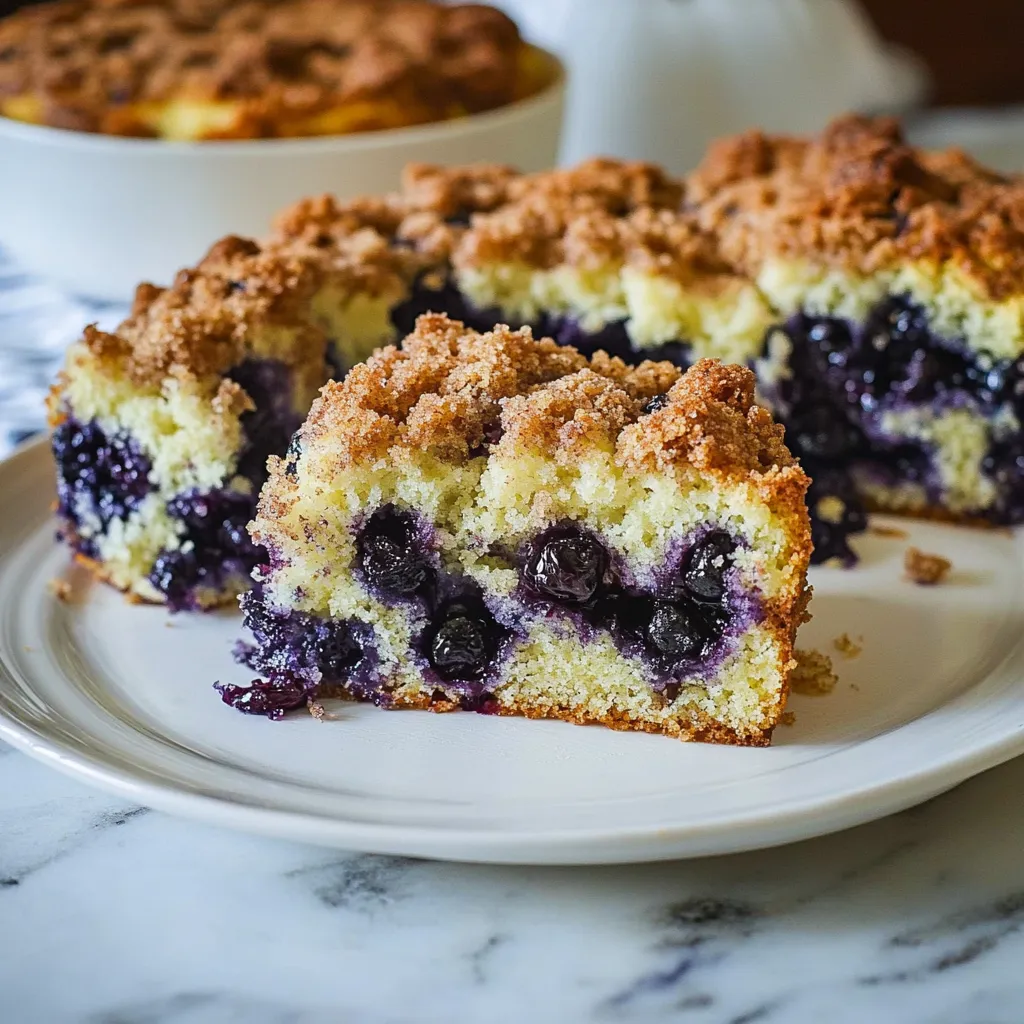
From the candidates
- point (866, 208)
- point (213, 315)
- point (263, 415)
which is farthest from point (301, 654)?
point (866, 208)

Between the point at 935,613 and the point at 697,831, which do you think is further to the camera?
the point at 935,613

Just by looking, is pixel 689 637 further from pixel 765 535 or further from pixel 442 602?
pixel 442 602

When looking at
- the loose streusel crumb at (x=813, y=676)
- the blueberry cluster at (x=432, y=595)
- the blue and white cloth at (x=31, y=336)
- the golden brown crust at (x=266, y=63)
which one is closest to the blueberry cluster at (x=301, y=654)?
the blueberry cluster at (x=432, y=595)

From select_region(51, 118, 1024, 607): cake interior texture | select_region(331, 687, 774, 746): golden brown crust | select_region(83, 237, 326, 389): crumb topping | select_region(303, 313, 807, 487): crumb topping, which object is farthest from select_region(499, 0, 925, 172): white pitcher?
select_region(331, 687, 774, 746): golden brown crust

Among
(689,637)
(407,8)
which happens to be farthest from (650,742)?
(407,8)

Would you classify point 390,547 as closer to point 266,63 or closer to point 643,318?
point 643,318

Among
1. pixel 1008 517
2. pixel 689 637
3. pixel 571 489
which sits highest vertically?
pixel 571 489

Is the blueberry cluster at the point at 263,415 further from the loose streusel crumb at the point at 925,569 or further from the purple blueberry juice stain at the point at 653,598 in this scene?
the loose streusel crumb at the point at 925,569
